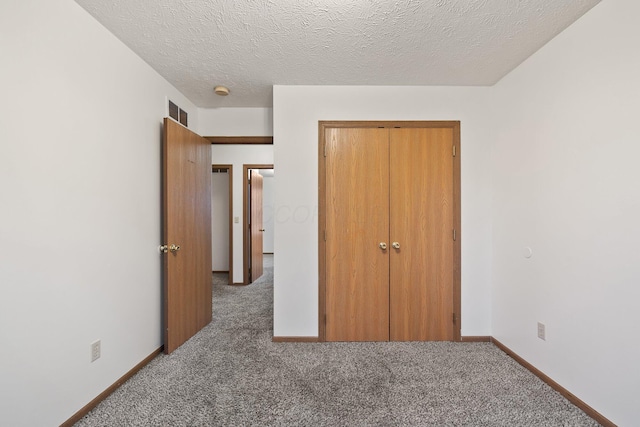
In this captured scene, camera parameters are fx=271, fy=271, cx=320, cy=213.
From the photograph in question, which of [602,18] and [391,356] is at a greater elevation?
[602,18]

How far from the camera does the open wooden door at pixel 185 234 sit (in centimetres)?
229

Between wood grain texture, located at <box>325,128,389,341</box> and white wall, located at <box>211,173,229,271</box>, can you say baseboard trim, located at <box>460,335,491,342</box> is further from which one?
white wall, located at <box>211,173,229,271</box>

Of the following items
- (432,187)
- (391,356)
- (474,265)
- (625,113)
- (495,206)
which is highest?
(625,113)

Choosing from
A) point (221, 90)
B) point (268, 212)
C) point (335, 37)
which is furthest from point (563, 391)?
point (268, 212)

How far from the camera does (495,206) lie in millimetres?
2500

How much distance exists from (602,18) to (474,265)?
6.25ft

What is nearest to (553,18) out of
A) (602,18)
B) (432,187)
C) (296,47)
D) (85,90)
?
(602,18)

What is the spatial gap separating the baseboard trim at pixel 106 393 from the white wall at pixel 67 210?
0.03 m

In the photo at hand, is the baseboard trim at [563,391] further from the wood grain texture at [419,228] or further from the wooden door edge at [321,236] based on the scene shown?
the wooden door edge at [321,236]

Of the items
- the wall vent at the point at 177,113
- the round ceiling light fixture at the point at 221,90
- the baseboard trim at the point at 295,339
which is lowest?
the baseboard trim at the point at 295,339

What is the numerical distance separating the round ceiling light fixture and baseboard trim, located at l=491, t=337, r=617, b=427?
3452mm

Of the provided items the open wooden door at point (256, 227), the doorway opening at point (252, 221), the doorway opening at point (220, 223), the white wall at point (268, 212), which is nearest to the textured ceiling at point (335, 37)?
the doorway opening at point (252, 221)

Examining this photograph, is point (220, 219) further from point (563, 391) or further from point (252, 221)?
point (563, 391)

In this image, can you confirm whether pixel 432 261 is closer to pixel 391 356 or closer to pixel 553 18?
pixel 391 356
